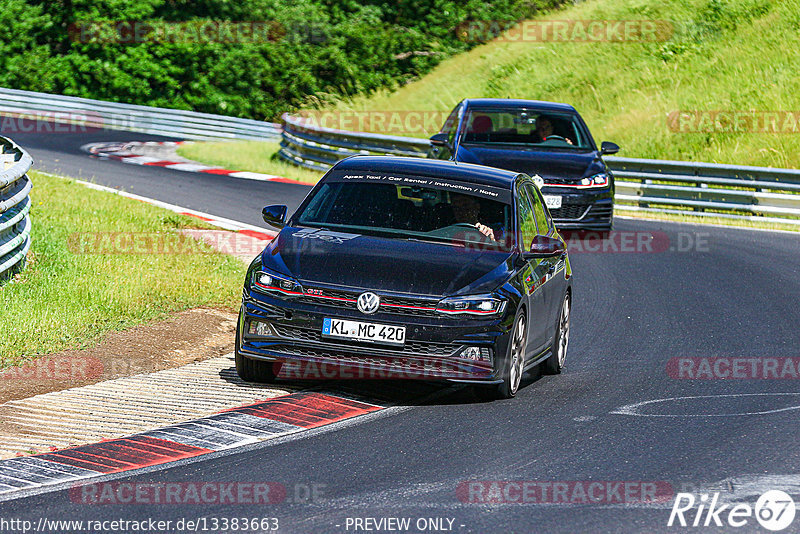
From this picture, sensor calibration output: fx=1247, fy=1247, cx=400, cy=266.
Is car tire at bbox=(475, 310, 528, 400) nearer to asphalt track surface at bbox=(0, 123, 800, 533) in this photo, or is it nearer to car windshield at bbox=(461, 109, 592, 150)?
asphalt track surface at bbox=(0, 123, 800, 533)

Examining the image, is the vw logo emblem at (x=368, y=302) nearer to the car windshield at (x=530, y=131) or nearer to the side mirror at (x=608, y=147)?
the car windshield at (x=530, y=131)

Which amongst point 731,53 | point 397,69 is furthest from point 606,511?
point 397,69

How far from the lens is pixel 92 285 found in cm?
1168

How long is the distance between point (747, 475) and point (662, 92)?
3023cm

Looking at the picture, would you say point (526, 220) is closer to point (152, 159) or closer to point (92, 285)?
point (92, 285)

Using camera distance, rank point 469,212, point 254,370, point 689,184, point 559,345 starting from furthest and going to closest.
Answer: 1. point 689,184
2. point 559,345
3. point 469,212
4. point 254,370

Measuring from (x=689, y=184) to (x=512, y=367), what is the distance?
54.2ft

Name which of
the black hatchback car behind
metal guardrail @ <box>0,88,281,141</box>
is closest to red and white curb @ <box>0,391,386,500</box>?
the black hatchback car behind

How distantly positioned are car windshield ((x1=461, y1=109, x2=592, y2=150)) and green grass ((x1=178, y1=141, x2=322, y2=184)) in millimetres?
7492

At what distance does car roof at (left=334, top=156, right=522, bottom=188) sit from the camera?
31.4 feet

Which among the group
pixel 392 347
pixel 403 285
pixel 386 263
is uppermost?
pixel 386 263

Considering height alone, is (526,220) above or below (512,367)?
above

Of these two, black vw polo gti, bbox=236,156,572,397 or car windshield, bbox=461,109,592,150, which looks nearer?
black vw polo gti, bbox=236,156,572,397

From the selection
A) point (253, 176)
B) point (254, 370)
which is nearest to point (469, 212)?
point (254, 370)
